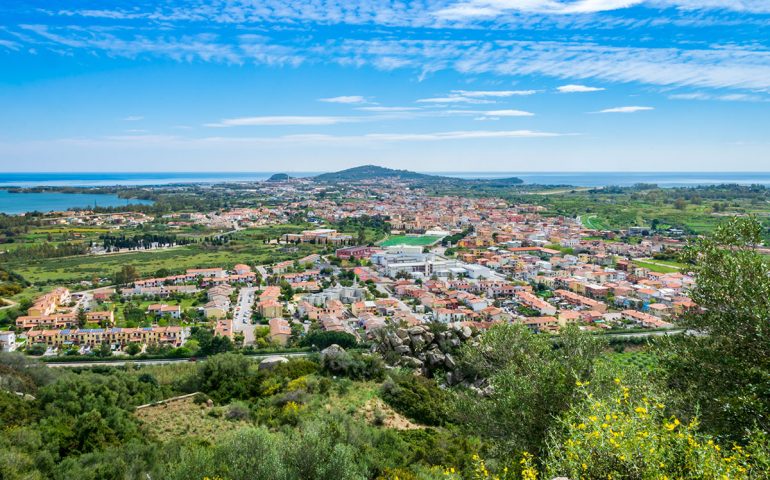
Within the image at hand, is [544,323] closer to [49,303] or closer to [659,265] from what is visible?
[659,265]

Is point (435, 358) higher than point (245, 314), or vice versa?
point (435, 358)

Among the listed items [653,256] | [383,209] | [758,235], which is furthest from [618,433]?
[383,209]

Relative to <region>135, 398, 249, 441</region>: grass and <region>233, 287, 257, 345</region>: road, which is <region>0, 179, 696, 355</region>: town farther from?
<region>135, 398, 249, 441</region>: grass

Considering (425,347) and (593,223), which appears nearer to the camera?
(425,347)

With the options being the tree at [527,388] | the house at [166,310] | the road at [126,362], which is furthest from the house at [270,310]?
the tree at [527,388]

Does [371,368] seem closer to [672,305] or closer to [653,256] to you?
[672,305]

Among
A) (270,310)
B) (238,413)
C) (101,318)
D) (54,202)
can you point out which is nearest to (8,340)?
(101,318)
